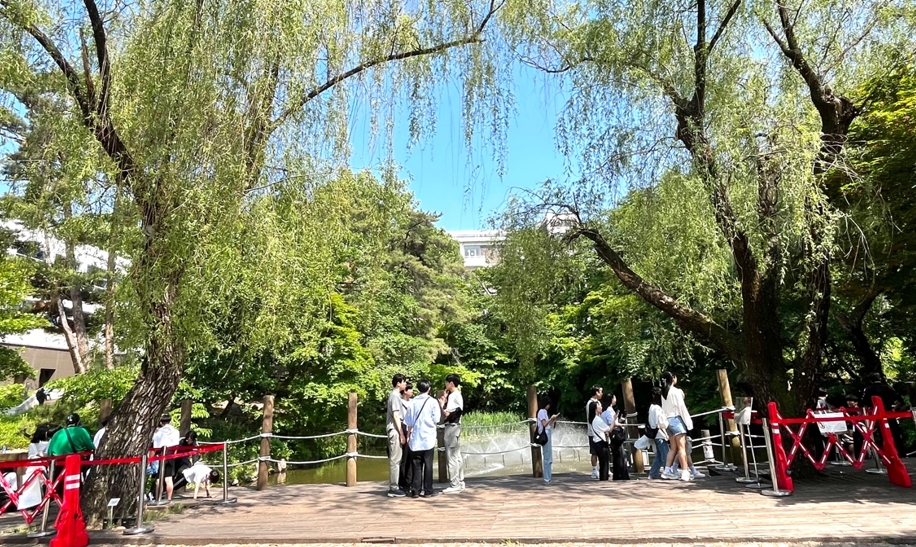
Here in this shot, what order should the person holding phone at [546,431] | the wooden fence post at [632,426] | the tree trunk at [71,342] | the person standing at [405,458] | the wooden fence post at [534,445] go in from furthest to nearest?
1. the tree trunk at [71,342]
2. the wooden fence post at [534,445]
3. the wooden fence post at [632,426]
4. the person holding phone at [546,431]
5. the person standing at [405,458]

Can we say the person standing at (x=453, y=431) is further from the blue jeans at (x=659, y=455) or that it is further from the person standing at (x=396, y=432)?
the blue jeans at (x=659, y=455)

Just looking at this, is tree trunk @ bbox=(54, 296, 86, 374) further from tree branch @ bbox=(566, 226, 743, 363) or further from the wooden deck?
tree branch @ bbox=(566, 226, 743, 363)

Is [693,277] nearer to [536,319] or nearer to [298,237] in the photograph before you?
[536,319]

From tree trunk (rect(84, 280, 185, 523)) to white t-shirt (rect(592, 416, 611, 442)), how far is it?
4.82 metres

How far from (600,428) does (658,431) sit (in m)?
0.74

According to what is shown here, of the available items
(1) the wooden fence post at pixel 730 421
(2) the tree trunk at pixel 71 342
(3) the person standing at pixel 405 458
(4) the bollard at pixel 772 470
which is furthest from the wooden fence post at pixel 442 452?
(2) the tree trunk at pixel 71 342

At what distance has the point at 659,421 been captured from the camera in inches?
276

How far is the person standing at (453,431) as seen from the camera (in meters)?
7.09

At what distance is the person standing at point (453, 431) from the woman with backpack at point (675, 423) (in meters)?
2.50

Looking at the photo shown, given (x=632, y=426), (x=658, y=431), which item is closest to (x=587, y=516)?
(x=658, y=431)

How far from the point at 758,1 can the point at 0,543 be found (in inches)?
367

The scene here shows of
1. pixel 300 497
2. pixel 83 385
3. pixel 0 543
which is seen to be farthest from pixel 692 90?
pixel 83 385

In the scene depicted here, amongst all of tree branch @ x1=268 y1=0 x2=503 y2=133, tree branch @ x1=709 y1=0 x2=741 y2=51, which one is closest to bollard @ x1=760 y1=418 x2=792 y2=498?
tree branch @ x1=709 y1=0 x2=741 y2=51

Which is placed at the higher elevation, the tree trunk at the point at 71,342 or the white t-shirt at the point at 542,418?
the tree trunk at the point at 71,342
